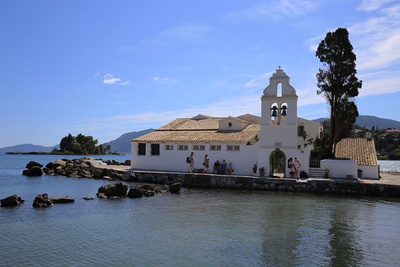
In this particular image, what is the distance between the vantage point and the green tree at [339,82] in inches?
1153

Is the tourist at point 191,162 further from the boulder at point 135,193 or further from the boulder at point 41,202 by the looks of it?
the boulder at point 41,202

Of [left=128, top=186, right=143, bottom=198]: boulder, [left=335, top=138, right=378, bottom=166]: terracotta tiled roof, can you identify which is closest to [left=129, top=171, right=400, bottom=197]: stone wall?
[left=335, top=138, right=378, bottom=166]: terracotta tiled roof

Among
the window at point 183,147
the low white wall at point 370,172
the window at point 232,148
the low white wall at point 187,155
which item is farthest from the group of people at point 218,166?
the low white wall at point 370,172

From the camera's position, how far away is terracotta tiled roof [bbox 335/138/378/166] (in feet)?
90.2

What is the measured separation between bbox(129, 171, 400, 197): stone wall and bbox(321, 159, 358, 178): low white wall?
1.99m

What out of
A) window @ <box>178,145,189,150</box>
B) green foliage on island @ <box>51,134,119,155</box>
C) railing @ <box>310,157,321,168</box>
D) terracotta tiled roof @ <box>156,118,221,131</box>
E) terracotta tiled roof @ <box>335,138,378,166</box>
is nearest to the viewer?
terracotta tiled roof @ <box>335,138,378,166</box>

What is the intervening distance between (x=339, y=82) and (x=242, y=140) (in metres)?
10.3

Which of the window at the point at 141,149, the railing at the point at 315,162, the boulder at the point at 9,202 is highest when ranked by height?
the window at the point at 141,149

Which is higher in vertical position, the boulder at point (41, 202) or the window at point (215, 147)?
the window at point (215, 147)

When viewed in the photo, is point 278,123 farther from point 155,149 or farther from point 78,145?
point 78,145

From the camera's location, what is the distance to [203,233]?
12781 mm

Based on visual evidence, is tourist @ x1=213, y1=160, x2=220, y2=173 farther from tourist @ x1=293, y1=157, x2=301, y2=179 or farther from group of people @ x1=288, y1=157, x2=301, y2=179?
tourist @ x1=293, y1=157, x2=301, y2=179

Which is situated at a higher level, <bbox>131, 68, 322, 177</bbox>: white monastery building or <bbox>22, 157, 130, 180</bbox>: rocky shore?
<bbox>131, 68, 322, 177</bbox>: white monastery building

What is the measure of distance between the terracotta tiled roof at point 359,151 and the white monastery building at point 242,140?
3110 mm
